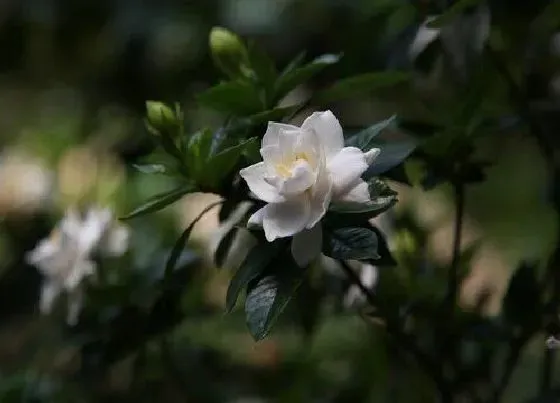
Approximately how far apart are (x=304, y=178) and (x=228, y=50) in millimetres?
177

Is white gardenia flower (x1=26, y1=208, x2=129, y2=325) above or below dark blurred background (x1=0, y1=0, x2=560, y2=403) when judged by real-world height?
above

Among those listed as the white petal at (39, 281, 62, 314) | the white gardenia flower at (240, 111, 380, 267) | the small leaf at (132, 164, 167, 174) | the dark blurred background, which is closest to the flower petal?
the white gardenia flower at (240, 111, 380, 267)

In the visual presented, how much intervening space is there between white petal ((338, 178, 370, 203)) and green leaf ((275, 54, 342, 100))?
0.12 meters

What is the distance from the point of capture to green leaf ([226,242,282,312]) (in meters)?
0.56

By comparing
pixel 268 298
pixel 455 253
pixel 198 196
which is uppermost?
pixel 268 298

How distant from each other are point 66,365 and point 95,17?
99cm

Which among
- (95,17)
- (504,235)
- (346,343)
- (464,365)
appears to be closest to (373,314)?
(464,365)

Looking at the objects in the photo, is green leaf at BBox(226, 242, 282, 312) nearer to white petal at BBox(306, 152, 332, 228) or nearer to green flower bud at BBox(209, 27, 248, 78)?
white petal at BBox(306, 152, 332, 228)

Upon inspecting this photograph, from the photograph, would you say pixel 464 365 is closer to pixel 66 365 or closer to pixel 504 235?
pixel 66 365

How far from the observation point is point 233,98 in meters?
0.62

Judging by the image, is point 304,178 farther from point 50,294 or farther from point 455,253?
point 50,294

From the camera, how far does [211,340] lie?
111 cm

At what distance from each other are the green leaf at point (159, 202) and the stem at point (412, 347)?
0.49 ft

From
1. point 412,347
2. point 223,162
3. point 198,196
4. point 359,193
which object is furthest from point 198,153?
point 198,196
